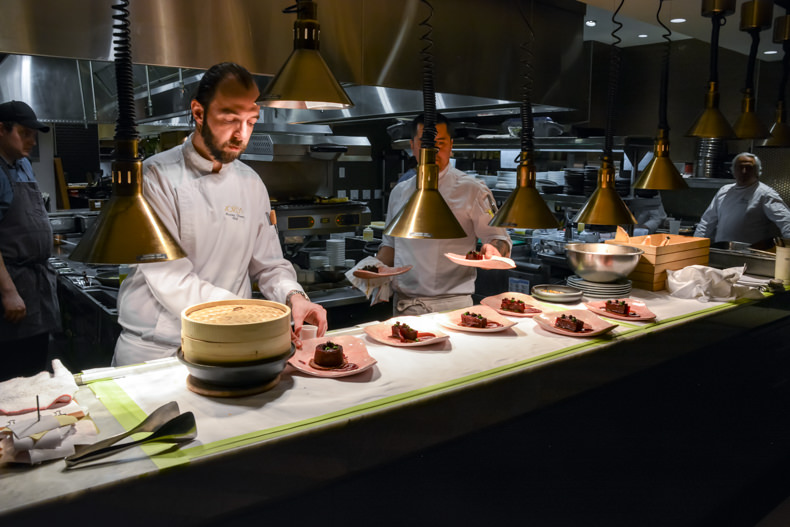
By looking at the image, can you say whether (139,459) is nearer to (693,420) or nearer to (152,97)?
(693,420)

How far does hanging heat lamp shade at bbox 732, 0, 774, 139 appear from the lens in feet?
11.0

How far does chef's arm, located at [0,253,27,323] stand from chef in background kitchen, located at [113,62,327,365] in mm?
1279

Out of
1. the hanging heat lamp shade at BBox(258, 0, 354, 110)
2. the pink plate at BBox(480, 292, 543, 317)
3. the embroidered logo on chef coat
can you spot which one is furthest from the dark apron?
the pink plate at BBox(480, 292, 543, 317)

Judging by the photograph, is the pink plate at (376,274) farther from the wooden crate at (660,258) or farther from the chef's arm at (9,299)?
the chef's arm at (9,299)

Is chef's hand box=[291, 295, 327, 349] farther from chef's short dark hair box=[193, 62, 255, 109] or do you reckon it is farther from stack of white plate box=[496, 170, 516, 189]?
stack of white plate box=[496, 170, 516, 189]

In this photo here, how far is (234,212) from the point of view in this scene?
8.20ft

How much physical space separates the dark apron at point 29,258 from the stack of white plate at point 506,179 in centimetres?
508

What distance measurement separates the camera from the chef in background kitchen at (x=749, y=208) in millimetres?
5789

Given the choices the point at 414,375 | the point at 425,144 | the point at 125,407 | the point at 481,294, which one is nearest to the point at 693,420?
the point at 414,375

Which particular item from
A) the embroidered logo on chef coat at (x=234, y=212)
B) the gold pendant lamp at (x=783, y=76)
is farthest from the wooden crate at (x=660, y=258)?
the embroidered logo on chef coat at (x=234, y=212)

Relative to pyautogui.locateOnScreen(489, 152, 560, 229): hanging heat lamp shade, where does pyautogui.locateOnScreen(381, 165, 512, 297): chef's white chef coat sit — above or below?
below

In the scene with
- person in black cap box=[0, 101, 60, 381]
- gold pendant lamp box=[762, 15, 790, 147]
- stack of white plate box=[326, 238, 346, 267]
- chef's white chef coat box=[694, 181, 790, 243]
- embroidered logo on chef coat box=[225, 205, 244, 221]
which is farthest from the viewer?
chef's white chef coat box=[694, 181, 790, 243]

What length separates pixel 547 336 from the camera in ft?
7.73

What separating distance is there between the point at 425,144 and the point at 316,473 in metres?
1.08
